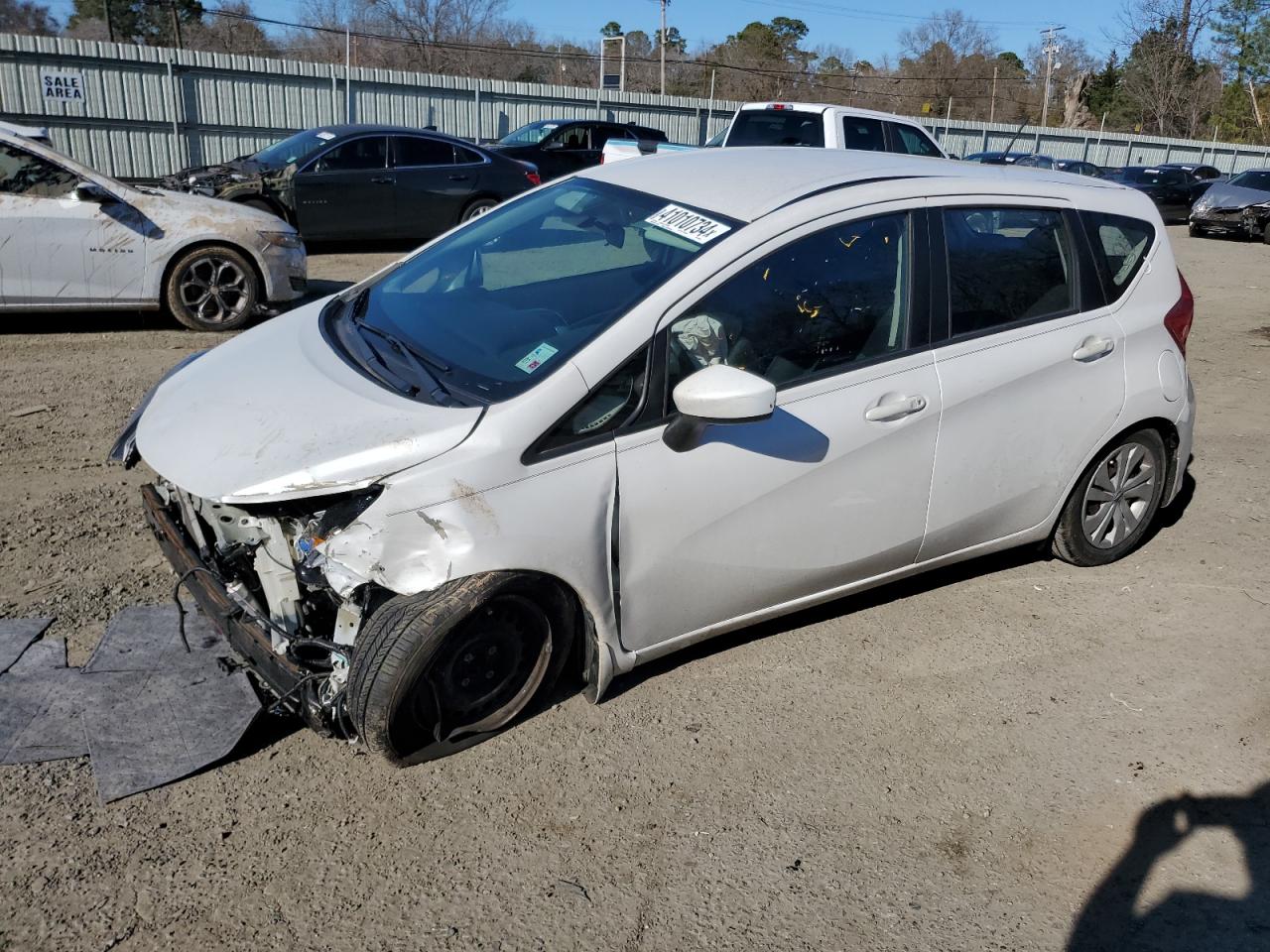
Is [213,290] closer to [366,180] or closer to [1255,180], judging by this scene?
[366,180]

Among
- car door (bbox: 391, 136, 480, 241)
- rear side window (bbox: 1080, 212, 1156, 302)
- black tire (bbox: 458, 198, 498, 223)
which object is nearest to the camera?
rear side window (bbox: 1080, 212, 1156, 302)

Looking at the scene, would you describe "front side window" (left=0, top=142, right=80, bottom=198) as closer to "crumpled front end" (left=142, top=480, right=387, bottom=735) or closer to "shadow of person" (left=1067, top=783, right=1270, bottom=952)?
"crumpled front end" (left=142, top=480, right=387, bottom=735)

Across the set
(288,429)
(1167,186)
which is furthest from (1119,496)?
(1167,186)

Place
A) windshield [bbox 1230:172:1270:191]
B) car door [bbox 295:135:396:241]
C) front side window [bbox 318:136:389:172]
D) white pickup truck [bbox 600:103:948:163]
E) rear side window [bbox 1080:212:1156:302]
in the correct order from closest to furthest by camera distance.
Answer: rear side window [bbox 1080:212:1156:302] → white pickup truck [bbox 600:103:948:163] → car door [bbox 295:135:396:241] → front side window [bbox 318:136:389:172] → windshield [bbox 1230:172:1270:191]

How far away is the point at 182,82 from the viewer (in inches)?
783

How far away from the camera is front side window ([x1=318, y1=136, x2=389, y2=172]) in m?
12.9

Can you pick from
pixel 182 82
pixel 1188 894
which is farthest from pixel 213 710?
pixel 182 82

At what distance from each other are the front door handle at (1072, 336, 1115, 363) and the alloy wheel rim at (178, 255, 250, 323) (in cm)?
651

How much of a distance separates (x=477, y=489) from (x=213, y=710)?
4.02ft

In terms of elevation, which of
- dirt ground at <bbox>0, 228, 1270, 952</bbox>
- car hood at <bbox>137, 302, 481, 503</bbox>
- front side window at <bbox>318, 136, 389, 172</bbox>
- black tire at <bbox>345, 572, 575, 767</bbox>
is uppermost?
front side window at <bbox>318, 136, 389, 172</bbox>

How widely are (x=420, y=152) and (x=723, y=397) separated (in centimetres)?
1158

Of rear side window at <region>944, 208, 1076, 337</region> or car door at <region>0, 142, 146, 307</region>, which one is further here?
car door at <region>0, 142, 146, 307</region>

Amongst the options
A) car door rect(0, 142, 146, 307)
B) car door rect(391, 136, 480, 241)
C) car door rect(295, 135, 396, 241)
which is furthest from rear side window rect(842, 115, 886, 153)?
car door rect(0, 142, 146, 307)

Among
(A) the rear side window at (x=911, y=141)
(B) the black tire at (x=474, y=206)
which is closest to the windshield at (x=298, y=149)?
(B) the black tire at (x=474, y=206)
